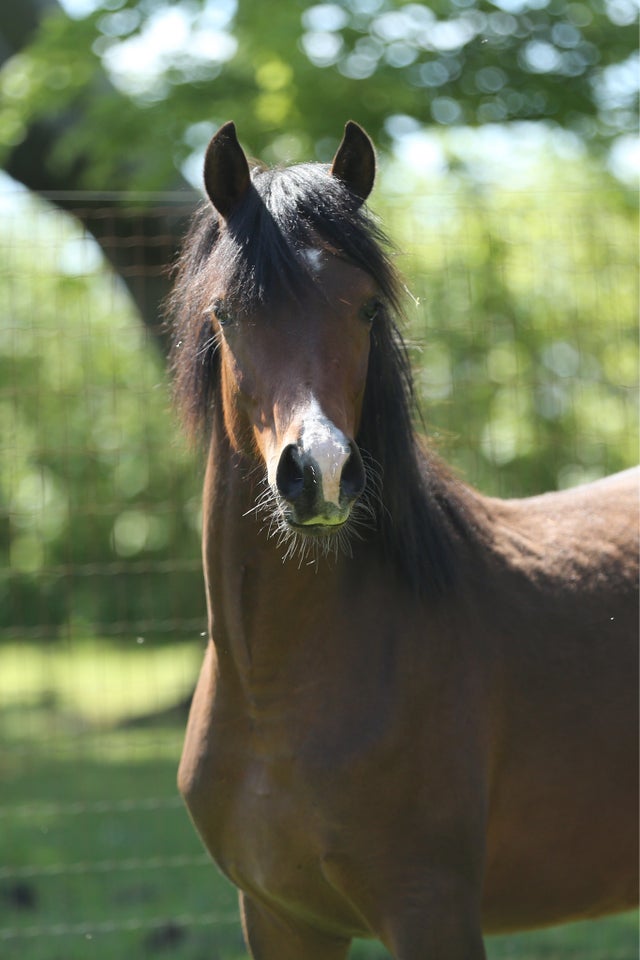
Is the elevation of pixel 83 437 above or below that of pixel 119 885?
above

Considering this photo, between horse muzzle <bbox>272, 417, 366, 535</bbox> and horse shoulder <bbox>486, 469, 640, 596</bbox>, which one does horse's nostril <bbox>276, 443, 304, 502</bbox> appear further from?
horse shoulder <bbox>486, 469, 640, 596</bbox>

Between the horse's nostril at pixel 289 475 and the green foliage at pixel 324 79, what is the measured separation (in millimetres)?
5334

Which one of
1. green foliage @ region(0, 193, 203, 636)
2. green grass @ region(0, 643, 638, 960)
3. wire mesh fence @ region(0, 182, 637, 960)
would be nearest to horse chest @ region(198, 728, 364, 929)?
green foliage @ region(0, 193, 203, 636)

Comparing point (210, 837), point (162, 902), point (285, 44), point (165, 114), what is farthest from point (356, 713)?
point (165, 114)

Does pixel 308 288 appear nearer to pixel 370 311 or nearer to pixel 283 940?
pixel 370 311

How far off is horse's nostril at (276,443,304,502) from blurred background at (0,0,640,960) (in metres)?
1.97

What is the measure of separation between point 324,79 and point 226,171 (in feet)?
15.8

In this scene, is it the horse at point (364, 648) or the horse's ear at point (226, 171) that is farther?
the horse's ear at point (226, 171)

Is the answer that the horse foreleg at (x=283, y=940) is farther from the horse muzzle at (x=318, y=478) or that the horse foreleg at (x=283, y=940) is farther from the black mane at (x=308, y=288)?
the horse muzzle at (x=318, y=478)

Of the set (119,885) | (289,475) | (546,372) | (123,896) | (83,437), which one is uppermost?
(289,475)

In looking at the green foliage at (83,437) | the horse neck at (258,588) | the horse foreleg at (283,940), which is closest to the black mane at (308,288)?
the horse neck at (258,588)

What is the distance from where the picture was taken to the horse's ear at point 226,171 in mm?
2512

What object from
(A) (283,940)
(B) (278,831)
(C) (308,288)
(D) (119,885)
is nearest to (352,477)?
(C) (308,288)

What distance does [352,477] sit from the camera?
2104 mm
